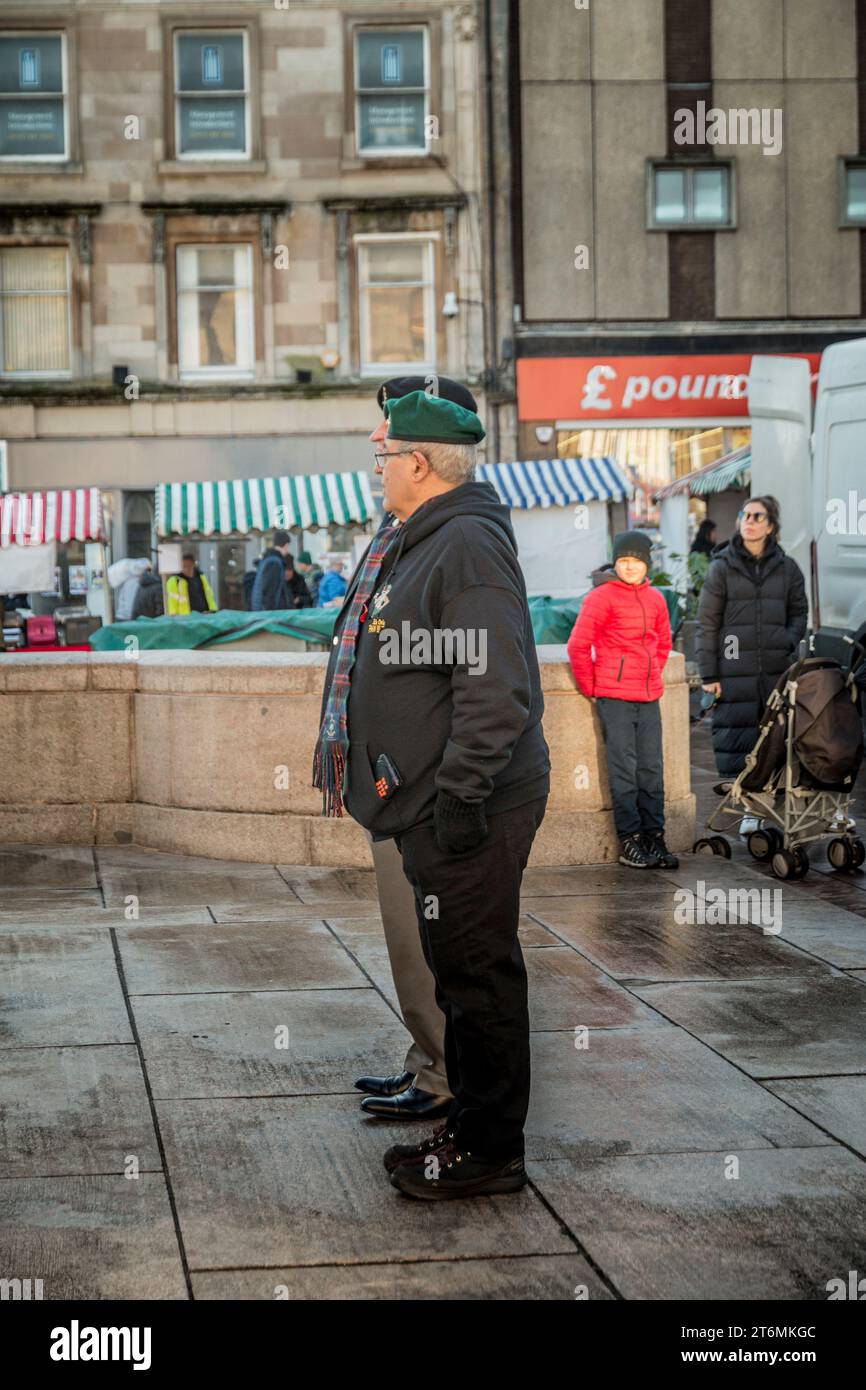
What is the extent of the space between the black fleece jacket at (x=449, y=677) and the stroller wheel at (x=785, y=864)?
4.56 metres

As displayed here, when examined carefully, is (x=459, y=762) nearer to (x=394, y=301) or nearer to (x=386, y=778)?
(x=386, y=778)

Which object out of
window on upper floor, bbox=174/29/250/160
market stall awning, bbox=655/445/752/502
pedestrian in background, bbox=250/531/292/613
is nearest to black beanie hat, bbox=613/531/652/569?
pedestrian in background, bbox=250/531/292/613

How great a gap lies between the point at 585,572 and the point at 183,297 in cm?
826

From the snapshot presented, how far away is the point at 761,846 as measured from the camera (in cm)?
965

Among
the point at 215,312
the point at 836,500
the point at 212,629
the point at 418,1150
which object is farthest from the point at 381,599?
the point at 215,312

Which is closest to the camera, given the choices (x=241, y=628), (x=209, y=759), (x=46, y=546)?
(x=209, y=759)

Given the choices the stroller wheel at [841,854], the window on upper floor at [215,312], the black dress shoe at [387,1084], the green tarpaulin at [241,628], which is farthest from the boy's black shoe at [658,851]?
the window on upper floor at [215,312]

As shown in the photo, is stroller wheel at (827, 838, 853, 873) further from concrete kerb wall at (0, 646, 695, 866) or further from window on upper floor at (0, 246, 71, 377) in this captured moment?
window on upper floor at (0, 246, 71, 377)

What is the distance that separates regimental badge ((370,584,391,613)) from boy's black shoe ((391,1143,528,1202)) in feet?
4.48

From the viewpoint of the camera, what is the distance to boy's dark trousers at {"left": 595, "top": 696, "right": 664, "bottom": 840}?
920 cm

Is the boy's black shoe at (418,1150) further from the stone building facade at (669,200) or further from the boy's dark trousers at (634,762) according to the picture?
the stone building facade at (669,200)

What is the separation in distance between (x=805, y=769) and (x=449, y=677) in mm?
5049

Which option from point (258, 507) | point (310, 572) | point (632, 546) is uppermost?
point (258, 507)
